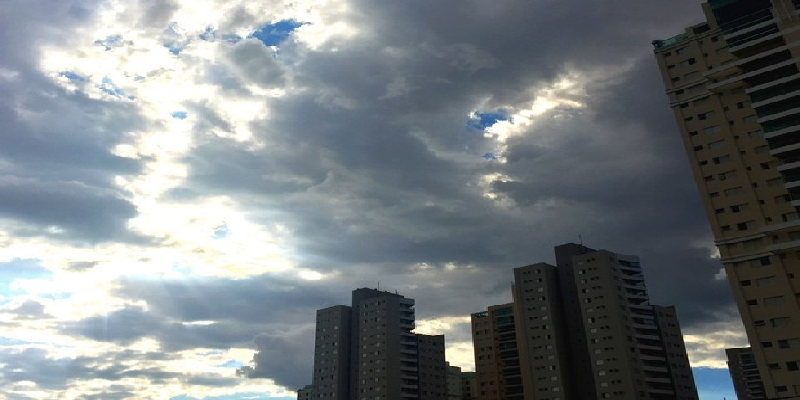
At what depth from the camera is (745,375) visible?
19212cm

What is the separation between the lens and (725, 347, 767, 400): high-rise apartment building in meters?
184

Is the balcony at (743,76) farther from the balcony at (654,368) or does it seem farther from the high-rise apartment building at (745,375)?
the high-rise apartment building at (745,375)

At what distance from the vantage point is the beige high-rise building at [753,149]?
2522 inches

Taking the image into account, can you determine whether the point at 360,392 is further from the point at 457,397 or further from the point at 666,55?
the point at 666,55

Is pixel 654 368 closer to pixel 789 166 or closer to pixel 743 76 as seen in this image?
pixel 789 166

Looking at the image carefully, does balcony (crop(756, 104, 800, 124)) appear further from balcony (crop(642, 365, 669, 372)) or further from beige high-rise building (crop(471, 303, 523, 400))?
beige high-rise building (crop(471, 303, 523, 400))

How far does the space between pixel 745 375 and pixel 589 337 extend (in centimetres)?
9864

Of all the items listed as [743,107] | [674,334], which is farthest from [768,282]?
[674,334]

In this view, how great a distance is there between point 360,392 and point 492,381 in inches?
1476

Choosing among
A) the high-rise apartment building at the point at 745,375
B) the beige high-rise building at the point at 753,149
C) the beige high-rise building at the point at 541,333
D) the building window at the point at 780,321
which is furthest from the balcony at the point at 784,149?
the high-rise apartment building at the point at 745,375

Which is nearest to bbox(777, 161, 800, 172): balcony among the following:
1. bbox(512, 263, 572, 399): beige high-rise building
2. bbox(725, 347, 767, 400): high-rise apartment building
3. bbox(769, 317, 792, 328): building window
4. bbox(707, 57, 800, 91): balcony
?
bbox(707, 57, 800, 91): balcony

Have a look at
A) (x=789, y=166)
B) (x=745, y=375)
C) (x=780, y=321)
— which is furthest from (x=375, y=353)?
(x=745, y=375)

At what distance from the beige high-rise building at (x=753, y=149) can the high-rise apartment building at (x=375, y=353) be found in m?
100

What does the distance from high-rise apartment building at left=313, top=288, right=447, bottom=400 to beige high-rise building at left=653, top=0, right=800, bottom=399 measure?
100176mm
